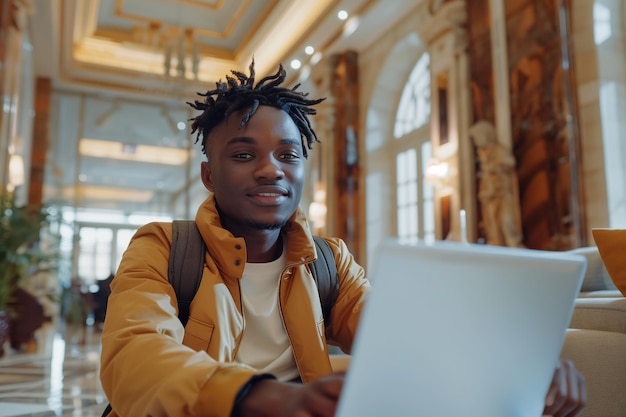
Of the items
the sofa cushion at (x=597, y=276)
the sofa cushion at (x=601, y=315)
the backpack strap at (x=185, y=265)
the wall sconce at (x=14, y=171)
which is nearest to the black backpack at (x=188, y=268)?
the backpack strap at (x=185, y=265)

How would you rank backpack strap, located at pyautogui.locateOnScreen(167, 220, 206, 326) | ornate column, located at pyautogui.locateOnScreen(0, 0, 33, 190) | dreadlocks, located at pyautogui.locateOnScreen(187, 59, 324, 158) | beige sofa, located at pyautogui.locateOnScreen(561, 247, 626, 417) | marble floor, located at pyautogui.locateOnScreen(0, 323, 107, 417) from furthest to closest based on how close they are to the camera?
ornate column, located at pyautogui.locateOnScreen(0, 0, 33, 190), marble floor, located at pyautogui.locateOnScreen(0, 323, 107, 417), beige sofa, located at pyautogui.locateOnScreen(561, 247, 626, 417), dreadlocks, located at pyautogui.locateOnScreen(187, 59, 324, 158), backpack strap, located at pyautogui.locateOnScreen(167, 220, 206, 326)

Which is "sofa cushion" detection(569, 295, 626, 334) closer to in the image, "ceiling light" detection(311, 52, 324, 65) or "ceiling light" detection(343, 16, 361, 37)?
"ceiling light" detection(343, 16, 361, 37)

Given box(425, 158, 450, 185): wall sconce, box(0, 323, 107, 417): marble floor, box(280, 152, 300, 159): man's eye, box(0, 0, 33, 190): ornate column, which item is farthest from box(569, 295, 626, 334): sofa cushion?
box(0, 0, 33, 190): ornate column

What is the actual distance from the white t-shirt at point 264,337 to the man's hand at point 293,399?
0.49 metres

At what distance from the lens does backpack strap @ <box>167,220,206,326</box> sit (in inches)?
43.5

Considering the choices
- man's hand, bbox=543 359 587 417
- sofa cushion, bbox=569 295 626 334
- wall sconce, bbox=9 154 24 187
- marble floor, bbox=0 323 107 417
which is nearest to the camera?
man's hand, bbox=543 359 587 417

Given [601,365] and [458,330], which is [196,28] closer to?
[601,365]

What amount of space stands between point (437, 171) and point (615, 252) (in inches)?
211

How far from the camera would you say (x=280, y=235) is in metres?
1.33

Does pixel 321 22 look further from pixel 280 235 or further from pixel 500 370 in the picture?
pixel 500 370

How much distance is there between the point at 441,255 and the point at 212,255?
69 centimetres

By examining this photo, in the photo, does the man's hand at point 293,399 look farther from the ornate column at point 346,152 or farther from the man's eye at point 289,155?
the ornate column at point 346,152

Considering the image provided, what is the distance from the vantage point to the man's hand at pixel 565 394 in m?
0.89

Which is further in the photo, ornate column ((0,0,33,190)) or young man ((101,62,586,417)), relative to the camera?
ornate column ((0,0,33,190))
